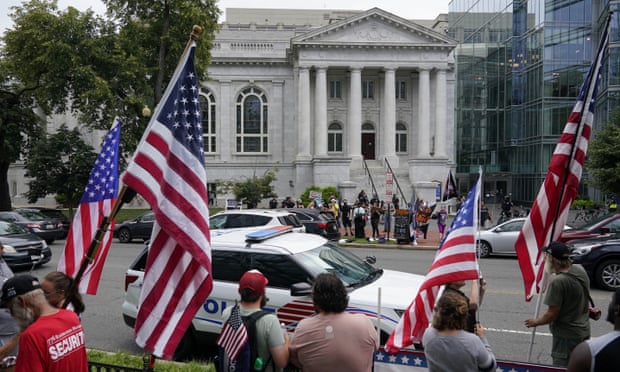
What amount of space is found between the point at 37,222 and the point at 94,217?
18023mm

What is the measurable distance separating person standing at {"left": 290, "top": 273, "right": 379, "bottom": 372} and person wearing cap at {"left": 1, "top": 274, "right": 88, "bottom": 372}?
1.58m

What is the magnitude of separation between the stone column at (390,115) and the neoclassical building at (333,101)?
9cm

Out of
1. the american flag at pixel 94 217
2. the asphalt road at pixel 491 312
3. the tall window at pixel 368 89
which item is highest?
the tall window at pixel 368 89

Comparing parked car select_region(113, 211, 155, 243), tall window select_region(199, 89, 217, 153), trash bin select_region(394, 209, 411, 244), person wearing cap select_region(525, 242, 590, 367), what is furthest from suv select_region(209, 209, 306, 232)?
tall window select_region(199, 89, 217, 153)

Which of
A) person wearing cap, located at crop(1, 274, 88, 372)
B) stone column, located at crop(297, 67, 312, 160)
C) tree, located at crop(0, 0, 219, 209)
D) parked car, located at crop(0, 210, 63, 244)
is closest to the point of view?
person wearing cap, located at crop(1, 274, 88, 372)

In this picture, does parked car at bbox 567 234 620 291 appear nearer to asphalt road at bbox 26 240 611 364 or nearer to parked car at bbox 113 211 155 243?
asphalt road at bbox 26 240 611 364

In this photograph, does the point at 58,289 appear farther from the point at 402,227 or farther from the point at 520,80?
the point at 520,80

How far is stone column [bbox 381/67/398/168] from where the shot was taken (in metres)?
45.6

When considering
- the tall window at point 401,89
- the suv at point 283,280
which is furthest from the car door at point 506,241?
the tall window at point 401,89

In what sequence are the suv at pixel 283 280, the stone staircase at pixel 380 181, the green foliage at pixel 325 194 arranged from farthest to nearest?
the stone staircase at pixel 380 181
the green foliage at pixel 325 194
the suv at pixel 283 280

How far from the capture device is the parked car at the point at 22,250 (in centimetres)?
1411

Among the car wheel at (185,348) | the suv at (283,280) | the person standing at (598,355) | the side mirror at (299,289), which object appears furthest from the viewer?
the car wheel at (185,348)

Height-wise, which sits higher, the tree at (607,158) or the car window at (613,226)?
the tree at (607,158)

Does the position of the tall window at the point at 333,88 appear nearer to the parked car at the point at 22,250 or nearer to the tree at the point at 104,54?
the tree at the point at 104,54
